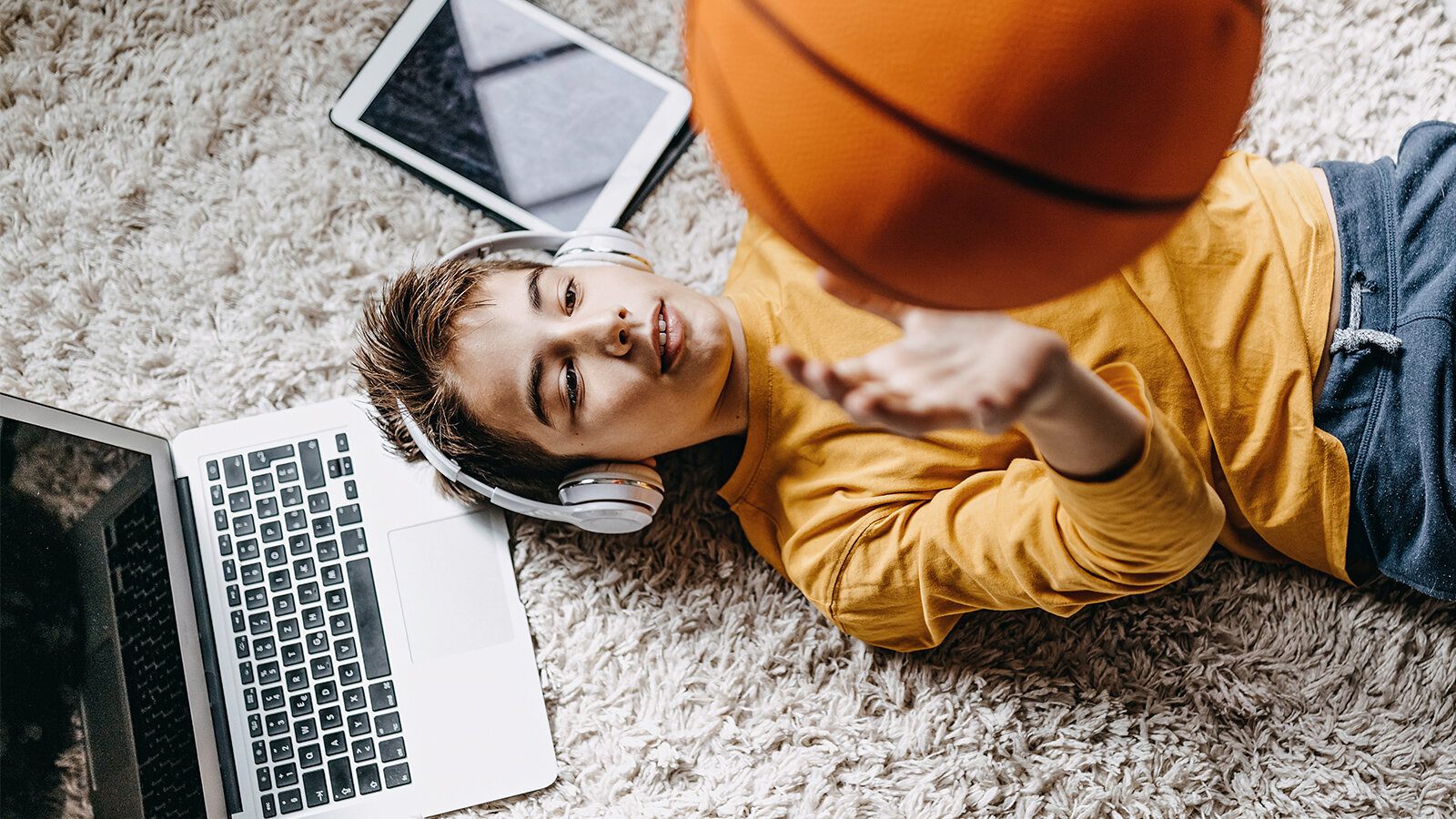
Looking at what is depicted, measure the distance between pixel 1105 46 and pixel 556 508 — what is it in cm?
77

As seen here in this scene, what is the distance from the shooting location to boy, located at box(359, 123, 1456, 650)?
3.18 ft

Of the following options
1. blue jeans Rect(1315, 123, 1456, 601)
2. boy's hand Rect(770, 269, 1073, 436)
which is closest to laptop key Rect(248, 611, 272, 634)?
boy's hand Rect(770, 269, 1073, 436)

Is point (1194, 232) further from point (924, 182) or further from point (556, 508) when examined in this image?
point (556, 508)

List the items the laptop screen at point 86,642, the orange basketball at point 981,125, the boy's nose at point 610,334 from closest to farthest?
the orange basketball at point 981,125 → the laptop screen at point 86,642 → the boy's nose at point 610,334

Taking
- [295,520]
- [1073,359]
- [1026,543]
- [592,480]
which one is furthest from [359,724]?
[1073,359]

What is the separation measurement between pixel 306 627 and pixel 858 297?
823mm

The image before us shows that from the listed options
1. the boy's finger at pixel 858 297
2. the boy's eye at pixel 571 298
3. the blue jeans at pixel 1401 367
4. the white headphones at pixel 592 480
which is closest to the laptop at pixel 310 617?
the white headphones at pixel 592 480

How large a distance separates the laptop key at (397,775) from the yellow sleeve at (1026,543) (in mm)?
521

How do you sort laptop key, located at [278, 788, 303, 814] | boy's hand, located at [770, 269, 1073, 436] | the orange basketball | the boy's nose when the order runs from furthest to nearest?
laptop key, located at [278, 788, 303, 814] → the boy's nose → boy's hand, located at [770, 269, 1073, 436] → the orange basketball

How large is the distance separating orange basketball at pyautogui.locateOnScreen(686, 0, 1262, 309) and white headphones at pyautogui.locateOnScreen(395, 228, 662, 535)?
0.54 metres

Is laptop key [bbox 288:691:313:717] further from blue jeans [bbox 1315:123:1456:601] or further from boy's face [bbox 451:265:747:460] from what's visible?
blue jeans [bbox 1315:123:1456:601]

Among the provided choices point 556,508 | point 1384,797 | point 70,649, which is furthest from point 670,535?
point 1384,797

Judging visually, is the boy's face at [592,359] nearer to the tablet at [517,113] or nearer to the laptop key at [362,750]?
the tablet at [517,113]

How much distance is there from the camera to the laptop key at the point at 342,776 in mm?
1089
